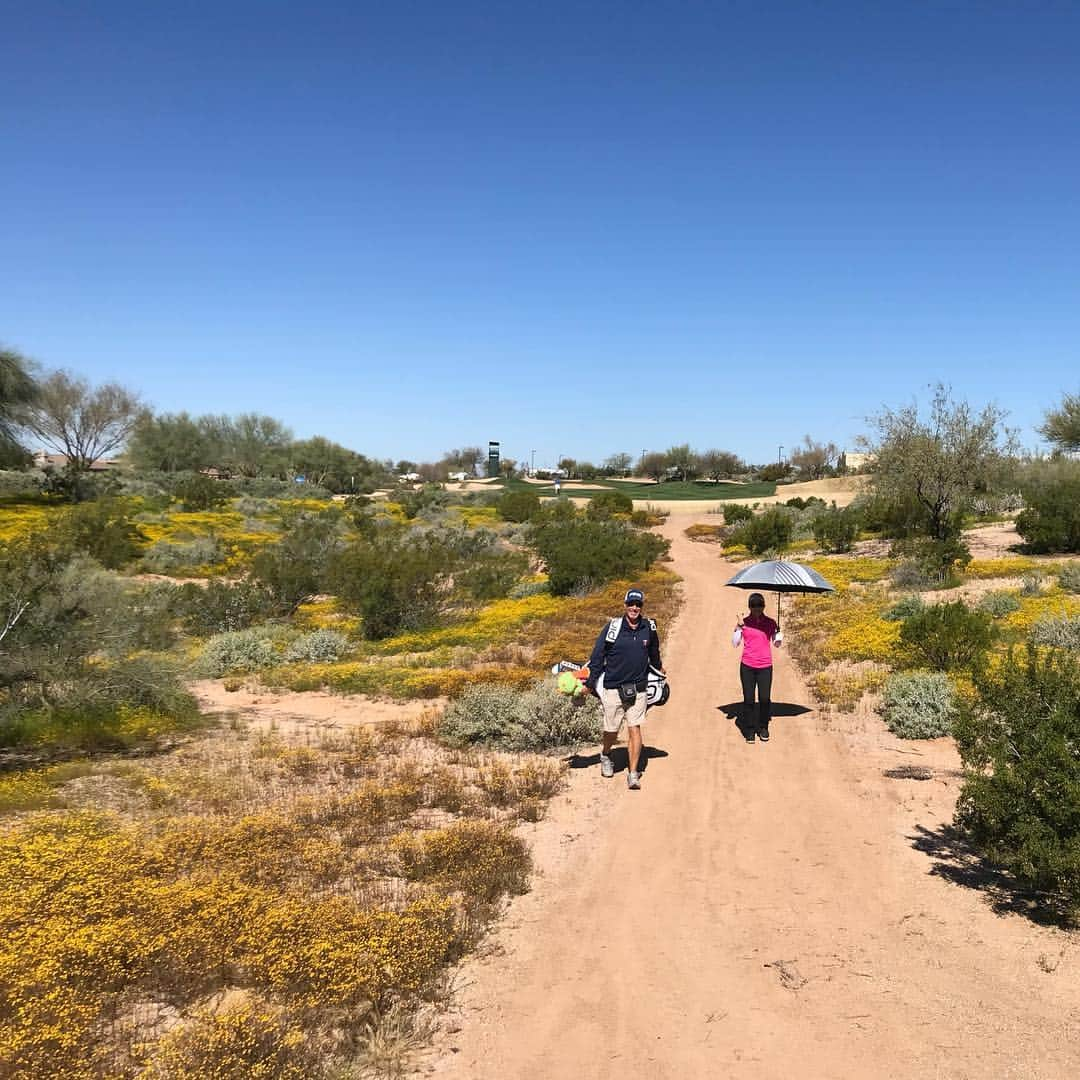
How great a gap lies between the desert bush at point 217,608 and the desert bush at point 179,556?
7283 millimetres

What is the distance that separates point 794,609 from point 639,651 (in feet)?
42.7

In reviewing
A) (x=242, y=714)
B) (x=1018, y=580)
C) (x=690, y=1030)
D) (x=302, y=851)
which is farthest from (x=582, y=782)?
(x=1018, y=580)

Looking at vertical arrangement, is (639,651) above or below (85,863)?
above

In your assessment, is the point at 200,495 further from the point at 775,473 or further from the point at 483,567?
the point at 775,473

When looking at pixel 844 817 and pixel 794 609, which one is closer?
pixel 844 817

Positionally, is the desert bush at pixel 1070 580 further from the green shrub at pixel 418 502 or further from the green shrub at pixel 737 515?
the green shrub at pixel 418 502

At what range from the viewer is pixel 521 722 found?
969 centimetres

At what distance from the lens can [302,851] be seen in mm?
6176

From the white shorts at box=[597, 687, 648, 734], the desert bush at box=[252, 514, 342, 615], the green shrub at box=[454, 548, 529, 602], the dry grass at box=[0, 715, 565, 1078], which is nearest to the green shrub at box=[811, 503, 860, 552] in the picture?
the green shrub at box=[454, 548, 529, 602]

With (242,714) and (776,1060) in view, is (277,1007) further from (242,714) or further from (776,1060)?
(242,714)

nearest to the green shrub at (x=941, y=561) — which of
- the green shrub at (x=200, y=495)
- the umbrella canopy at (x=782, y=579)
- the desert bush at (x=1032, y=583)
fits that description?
the desert bush at (x=1032, y=583)

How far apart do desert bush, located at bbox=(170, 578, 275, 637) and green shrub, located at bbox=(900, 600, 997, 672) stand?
14.4 m

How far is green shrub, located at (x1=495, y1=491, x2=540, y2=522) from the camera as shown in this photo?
4675 cm

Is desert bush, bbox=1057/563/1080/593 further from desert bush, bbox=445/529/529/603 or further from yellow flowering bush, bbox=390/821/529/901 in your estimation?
yellow flowering bush, bbox=390/821/529/901
